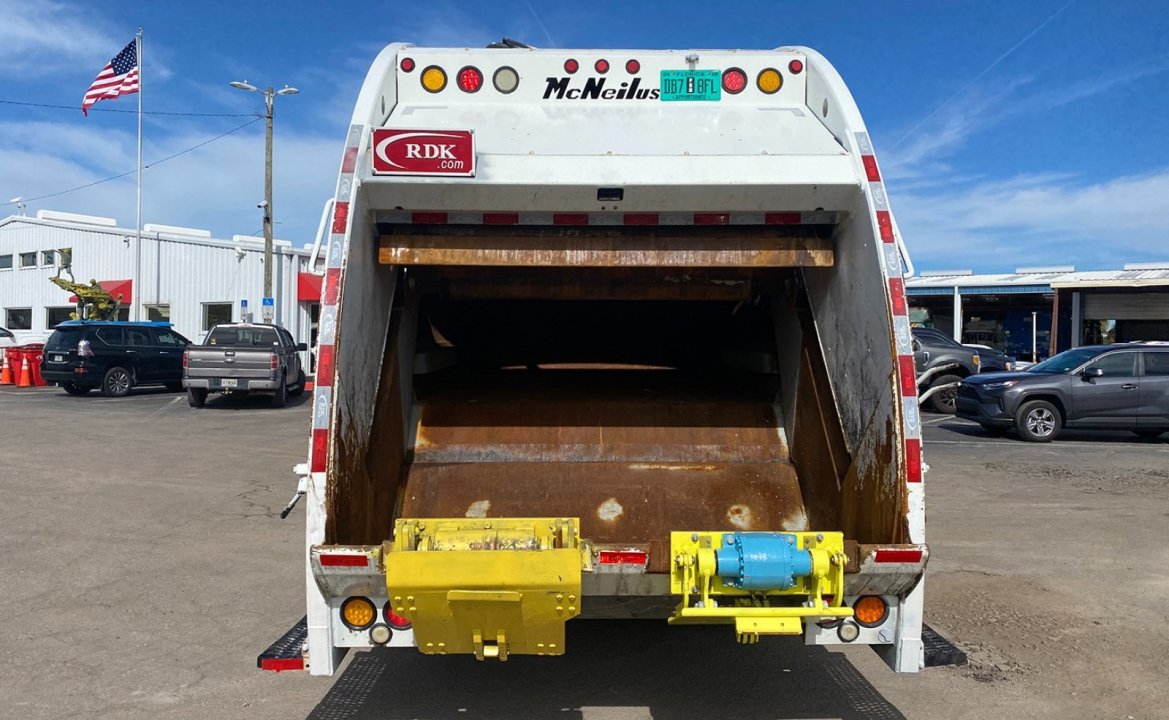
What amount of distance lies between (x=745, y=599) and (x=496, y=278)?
213 centimetres

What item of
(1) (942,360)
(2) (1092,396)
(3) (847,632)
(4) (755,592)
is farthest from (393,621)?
(1) (942,360)

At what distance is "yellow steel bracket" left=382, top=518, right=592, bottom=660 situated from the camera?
288 cm

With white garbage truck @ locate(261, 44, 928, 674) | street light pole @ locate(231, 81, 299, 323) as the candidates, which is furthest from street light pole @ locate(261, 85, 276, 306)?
white garbage truck @ locate(261, 44, 928, 674)

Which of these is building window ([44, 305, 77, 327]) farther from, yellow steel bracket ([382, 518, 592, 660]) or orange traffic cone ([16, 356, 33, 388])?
yellow steel bracket ([382, 518, 592, 660])

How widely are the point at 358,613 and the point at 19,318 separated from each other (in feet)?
130

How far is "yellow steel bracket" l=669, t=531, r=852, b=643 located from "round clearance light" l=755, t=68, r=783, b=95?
6.80 feet

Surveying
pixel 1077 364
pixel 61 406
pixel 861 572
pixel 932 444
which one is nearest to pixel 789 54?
pixel 861 572

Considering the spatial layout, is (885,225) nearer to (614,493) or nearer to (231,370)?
(614,493)

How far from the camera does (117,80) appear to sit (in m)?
27.1

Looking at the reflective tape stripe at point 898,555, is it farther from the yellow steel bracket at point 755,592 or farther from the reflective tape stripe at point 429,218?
the reflective tape stripe at point 429,218

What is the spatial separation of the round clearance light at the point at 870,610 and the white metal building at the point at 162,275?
25492 millimetres

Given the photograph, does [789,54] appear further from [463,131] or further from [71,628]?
[71,628]

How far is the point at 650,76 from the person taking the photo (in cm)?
413

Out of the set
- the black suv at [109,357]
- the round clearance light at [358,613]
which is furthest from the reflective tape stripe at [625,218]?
the black suv at [109,357]
